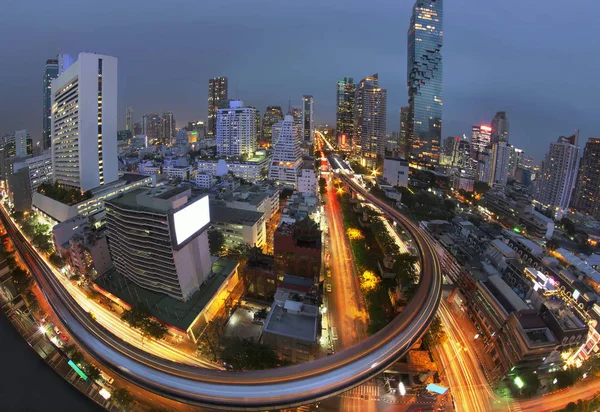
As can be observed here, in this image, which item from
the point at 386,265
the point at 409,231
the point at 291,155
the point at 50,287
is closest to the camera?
the point at 50,287

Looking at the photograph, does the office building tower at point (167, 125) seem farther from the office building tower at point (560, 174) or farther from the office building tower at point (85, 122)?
the office building tower at point (560, 174)

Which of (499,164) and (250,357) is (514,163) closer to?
(499,164)

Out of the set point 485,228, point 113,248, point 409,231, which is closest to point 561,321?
point 409,231

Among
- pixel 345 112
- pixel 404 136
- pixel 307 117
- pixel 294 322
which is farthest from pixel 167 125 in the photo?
pixel 294 322

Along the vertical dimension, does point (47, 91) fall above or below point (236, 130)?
above

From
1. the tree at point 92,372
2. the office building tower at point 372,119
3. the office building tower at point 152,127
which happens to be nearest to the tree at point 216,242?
the tree at point 92,372

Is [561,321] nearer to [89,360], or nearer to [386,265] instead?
[386,265]
